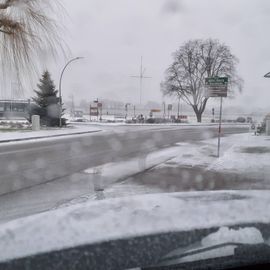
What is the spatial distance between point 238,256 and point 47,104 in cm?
3962

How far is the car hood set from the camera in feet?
6.96

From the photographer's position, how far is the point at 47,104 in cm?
4059

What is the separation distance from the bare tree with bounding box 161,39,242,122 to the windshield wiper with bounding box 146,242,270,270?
70979 mm

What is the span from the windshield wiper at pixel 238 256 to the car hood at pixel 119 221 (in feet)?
0.51

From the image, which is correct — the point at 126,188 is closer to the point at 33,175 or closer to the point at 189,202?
the point at 33,175

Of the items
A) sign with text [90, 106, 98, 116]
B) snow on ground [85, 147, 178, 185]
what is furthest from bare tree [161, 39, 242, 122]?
snow on ground [85, 147, 178, 185]

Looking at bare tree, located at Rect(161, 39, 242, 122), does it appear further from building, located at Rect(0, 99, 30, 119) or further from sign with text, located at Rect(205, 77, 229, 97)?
sign with text, located at Rect(205, 77, 229, 97)

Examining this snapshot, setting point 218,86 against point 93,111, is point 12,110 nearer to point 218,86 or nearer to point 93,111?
point 93,111

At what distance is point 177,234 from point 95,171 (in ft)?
33.7

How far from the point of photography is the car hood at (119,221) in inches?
83.5

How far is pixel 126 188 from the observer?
9602 millimetres

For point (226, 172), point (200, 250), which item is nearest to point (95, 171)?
point (226, 172)

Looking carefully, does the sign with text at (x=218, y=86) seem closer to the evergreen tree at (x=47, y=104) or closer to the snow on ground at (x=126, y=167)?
the snow on ground at (x=126, y=167)

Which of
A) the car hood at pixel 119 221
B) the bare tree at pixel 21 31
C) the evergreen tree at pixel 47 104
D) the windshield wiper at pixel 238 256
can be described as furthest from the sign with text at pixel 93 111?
the windshield wiper at pixel 238 256
